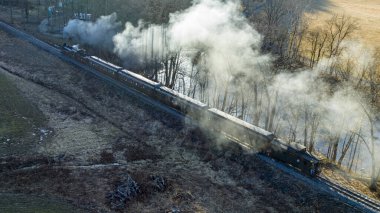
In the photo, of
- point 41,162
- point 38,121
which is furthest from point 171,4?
point 41,162

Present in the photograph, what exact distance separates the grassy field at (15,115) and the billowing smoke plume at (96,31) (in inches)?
774

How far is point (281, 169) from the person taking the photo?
27609 millimetres

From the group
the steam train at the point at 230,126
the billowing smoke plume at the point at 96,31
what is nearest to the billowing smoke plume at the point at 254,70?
the billowing smoke plume at the point at 96,31

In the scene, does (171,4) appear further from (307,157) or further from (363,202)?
(363,202)

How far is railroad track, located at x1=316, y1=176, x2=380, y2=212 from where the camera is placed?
24.3 meters

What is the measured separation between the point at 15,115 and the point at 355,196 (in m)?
29.5

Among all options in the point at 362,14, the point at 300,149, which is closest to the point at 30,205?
the point at 300,149

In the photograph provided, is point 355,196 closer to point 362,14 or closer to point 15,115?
point 15,115

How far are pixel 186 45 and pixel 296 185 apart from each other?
26.7m

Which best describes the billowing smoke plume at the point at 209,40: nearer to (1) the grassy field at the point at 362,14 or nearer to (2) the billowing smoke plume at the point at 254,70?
(2) the billowing smoke plume at the point at 254,70

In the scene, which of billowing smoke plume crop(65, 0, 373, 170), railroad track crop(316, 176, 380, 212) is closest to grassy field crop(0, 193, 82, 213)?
railroad track crop(316, 176, 380, 212)

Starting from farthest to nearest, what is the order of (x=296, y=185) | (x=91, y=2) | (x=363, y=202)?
(x=91, y=2), (x=296, y=185), (x=363, y=202)

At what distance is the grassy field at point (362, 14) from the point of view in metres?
66.2

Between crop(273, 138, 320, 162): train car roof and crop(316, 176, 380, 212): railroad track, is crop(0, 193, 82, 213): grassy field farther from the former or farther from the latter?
crop(316, 176, 380, 212): railroad track
